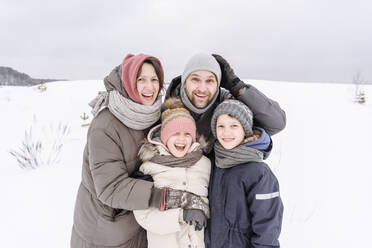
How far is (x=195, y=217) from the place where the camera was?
5.07ft

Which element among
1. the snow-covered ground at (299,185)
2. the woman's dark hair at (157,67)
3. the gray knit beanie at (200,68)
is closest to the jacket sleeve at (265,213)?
the gray knit beanie at (200,68)

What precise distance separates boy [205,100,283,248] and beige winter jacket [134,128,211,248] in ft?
0.35

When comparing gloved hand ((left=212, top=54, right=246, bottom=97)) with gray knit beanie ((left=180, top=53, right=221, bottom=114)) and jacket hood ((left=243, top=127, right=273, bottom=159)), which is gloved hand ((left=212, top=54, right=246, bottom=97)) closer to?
gray knit beanie ((left=180, top=53, right=221, bottom=114))

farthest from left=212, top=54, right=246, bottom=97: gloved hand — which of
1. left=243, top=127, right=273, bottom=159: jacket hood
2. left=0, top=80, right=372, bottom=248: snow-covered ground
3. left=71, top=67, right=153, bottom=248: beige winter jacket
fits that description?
left=0, top=80, right=372, bottom=248: snow-covered ground

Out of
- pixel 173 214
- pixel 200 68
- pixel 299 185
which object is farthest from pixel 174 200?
pixel 299 185

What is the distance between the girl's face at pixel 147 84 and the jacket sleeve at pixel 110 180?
43cm

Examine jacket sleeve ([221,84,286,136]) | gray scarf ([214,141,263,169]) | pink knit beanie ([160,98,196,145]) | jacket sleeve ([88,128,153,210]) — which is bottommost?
jacket sleeve ([88,128,153,210])

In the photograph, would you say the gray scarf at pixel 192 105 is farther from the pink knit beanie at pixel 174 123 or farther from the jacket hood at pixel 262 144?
the jacket hood at pixel 262 144

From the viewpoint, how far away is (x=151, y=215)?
1581mm

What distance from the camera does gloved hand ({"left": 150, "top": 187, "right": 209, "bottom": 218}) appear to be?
5.09ft

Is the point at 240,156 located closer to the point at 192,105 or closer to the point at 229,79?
the point at 192,105

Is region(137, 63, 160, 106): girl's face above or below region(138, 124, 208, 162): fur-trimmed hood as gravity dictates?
above

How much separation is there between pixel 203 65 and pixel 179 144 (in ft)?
2.89

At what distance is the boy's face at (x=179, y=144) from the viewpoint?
1790 mm
